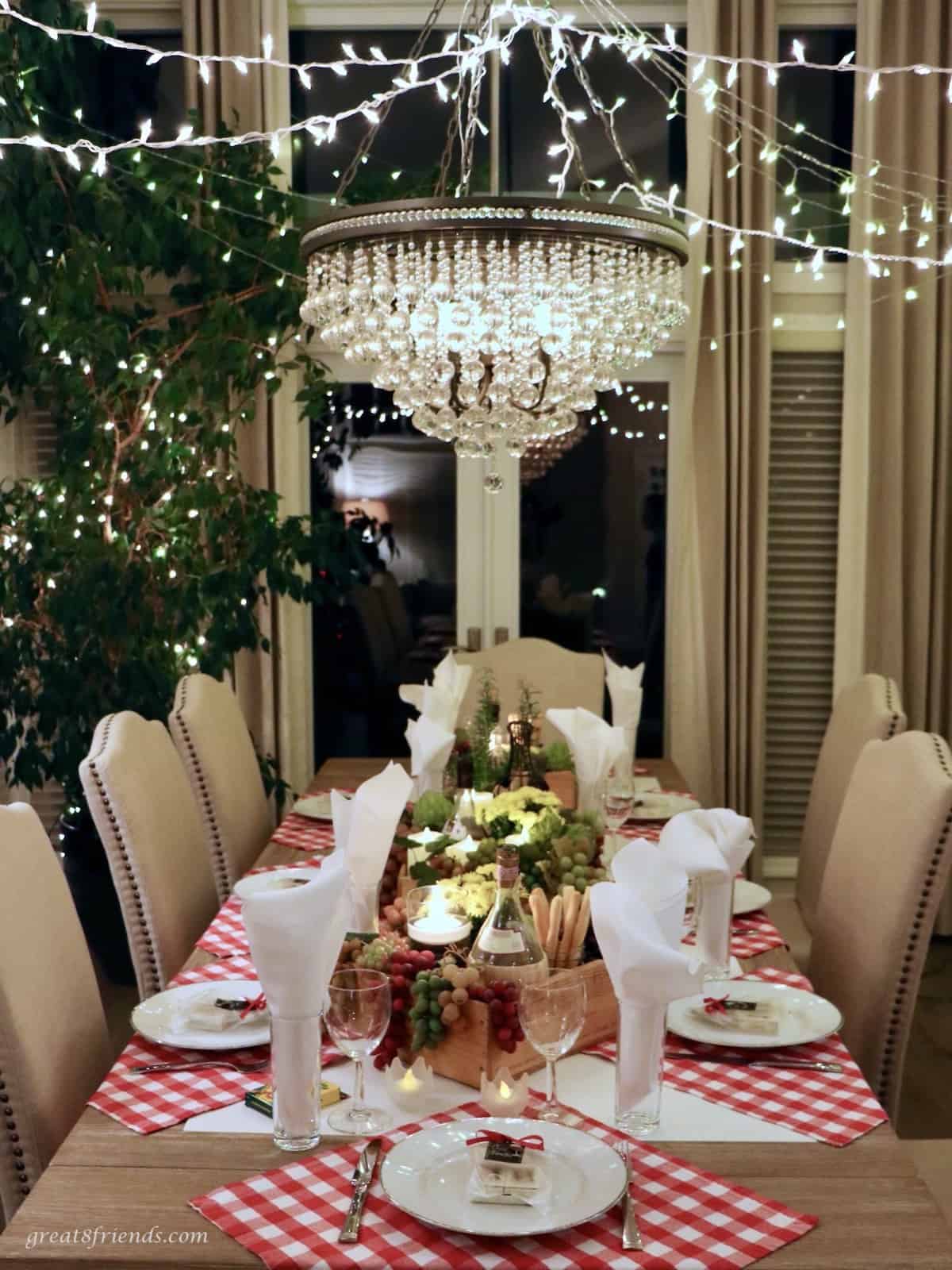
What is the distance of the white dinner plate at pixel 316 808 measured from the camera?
317cm

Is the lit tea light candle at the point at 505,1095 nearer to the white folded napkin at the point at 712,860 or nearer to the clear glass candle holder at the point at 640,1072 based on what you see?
the clear glass candle holder at the point at 640,1072

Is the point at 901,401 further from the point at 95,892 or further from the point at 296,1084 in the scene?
the point at 296,1084

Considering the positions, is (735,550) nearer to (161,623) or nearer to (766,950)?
(161,623)

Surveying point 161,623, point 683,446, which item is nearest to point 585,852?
point 161,623

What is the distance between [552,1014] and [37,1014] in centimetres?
71

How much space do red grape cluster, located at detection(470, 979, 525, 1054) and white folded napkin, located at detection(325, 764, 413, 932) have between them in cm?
47

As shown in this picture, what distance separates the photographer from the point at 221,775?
307 cm

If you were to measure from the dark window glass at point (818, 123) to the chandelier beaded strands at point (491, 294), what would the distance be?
181 centimetres

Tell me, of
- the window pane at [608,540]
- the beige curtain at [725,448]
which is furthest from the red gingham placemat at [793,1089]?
the window pane at [608,540]

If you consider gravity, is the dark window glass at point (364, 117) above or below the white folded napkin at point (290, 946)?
above

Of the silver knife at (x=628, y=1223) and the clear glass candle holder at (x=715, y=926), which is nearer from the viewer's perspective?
the silver knife at (x=628, y=1223)

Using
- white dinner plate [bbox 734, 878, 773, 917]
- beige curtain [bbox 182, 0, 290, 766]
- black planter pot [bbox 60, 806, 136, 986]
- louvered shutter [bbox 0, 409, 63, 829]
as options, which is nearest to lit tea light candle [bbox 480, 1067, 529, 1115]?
white dinner plate [bbox 734, 878, 773, 917]

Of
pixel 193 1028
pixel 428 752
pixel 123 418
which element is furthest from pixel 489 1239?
pixel 123 418

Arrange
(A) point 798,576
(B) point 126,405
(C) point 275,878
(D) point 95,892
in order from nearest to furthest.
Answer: (C) point 275,878
(D) point 95,892
(B) point 126,405
(A) point 798,576
